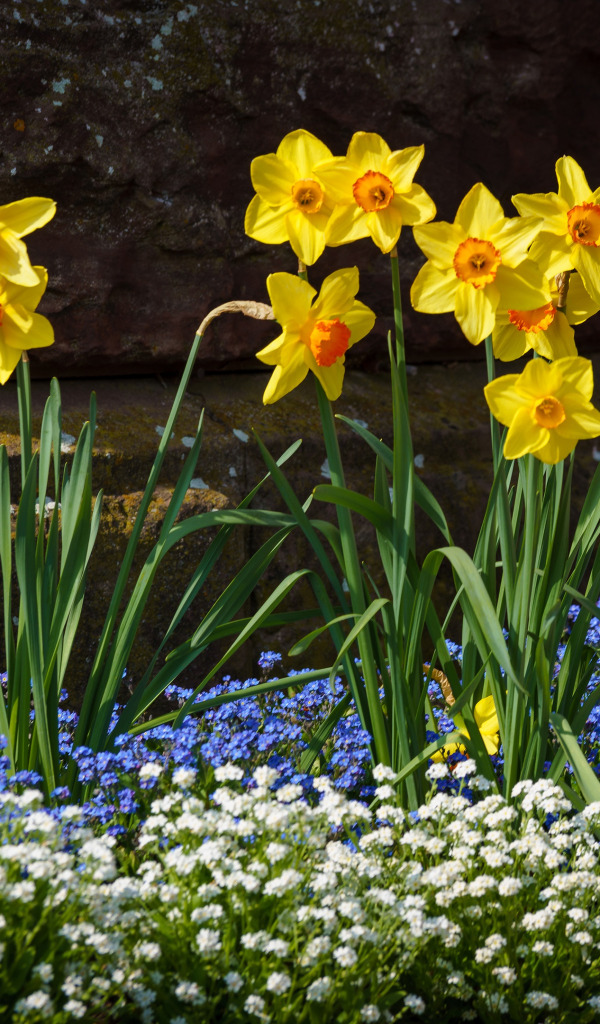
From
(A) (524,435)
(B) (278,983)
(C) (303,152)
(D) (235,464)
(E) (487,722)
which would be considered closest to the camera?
(B) (278,983)

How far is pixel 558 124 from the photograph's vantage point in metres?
2.71

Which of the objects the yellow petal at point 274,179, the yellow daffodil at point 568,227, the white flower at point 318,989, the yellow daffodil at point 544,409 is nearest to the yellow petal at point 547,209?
the yellow daffodil at point 568,227

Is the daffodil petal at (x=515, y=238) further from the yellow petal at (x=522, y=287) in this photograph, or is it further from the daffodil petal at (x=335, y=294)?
the daffodil petal at (x=335, y=294)

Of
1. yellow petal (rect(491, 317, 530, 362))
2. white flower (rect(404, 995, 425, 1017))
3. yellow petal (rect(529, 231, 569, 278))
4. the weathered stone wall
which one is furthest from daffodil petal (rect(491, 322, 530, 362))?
the weathered stone wall

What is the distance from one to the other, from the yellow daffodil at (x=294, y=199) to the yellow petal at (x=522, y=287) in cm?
25

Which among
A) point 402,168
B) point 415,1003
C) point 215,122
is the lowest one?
point 415,1003

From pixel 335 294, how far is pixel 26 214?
42 centimetres

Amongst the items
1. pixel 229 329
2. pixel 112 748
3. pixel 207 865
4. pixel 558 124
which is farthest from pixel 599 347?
pixel 207 865

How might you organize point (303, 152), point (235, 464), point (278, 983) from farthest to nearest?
point (235, 464) < point (303, 152) < point (278, 983)

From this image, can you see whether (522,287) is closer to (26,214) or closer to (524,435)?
(524,435)

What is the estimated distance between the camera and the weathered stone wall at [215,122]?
82.1 inches

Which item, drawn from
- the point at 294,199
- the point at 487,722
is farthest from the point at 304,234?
the point at 487,722

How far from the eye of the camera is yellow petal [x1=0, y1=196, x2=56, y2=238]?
118 centimetres

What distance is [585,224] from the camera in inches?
48.6
